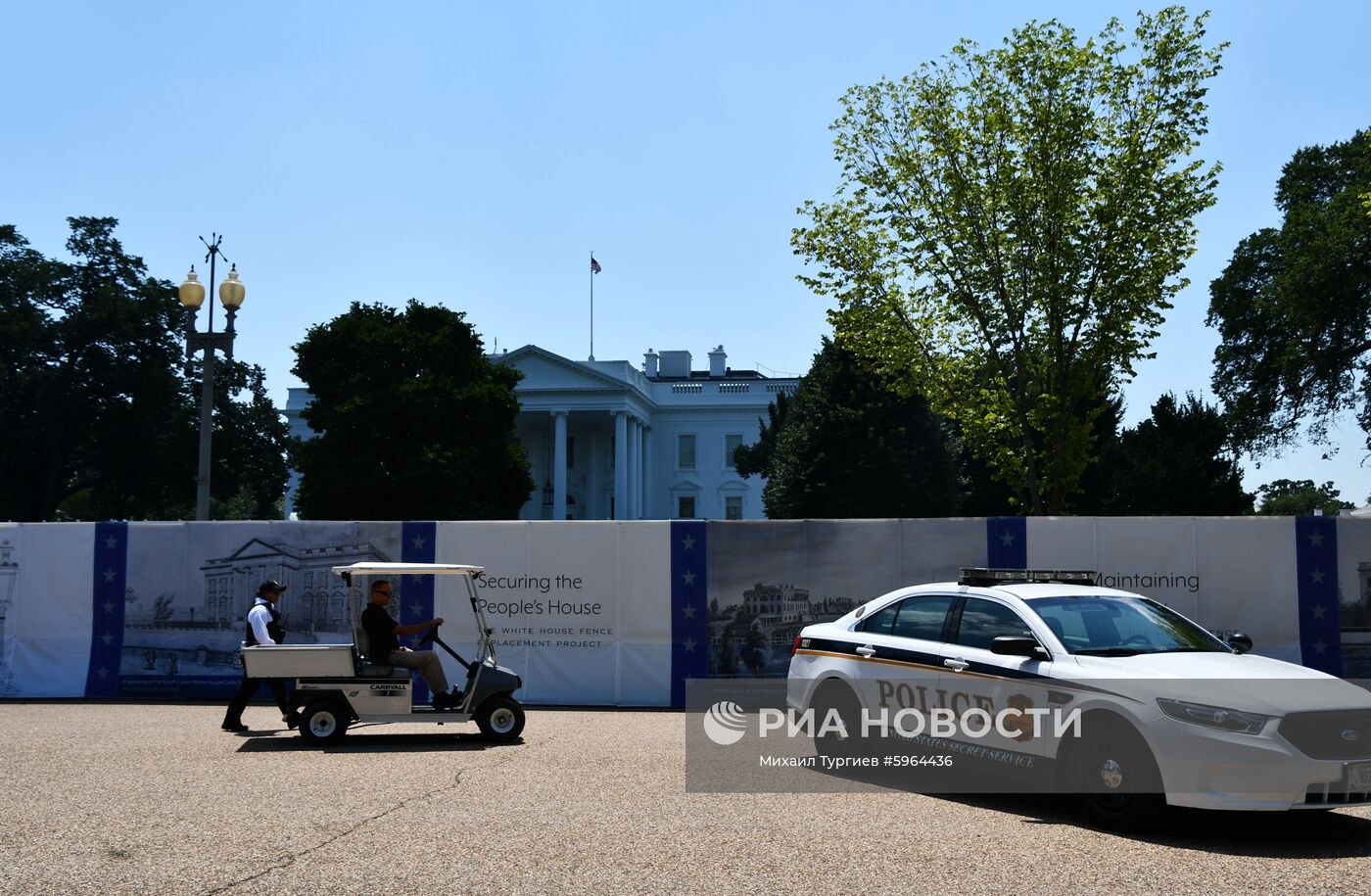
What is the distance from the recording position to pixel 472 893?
6047 millimetres

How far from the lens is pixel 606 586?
16.3 m

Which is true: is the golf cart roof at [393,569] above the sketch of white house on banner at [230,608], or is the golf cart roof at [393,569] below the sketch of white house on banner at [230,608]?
above

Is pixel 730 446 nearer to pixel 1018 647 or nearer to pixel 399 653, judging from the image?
pixel 399 653

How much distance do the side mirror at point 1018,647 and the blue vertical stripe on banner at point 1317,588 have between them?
8.65m

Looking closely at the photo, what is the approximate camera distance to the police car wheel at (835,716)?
10.1m

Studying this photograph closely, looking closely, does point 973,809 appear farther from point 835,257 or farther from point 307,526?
point 835,257

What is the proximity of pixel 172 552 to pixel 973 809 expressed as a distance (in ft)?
41.0

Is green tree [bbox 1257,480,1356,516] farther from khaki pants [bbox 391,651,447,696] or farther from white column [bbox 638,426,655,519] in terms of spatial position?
khaki pants [bbox 391,651,447,696]

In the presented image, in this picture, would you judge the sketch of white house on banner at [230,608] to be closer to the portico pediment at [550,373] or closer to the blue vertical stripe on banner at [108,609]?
the blue vertical stripe on banner at [108,609]

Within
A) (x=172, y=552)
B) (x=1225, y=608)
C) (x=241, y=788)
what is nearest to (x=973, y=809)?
(x=241, y=788)

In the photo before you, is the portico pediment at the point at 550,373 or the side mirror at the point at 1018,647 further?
the portico pediment at the point at 550,373

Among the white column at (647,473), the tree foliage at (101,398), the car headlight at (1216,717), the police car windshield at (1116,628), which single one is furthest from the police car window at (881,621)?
the white column at (647,473)

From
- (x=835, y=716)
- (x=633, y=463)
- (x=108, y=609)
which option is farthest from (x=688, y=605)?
(x=633, y=463)

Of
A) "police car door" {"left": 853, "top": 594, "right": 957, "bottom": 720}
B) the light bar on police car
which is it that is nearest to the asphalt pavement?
"police car door" {"left": 853, "top": 594, "right": 957, "bottom": 720}
